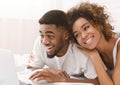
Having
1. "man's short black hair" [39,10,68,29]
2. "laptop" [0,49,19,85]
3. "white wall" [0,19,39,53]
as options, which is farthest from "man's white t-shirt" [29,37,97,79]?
"white wall" [0,19,39,53]

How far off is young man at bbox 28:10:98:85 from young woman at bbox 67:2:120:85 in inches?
1.6

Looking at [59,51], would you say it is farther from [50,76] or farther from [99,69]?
Answer: [50,76]

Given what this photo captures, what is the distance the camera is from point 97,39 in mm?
1265

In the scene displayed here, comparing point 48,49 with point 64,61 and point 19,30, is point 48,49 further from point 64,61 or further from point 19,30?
point 19,30

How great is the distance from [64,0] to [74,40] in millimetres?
1011

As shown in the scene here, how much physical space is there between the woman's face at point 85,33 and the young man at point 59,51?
0.22 ft

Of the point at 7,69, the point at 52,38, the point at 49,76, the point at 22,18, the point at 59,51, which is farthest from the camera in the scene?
the point at 22,18

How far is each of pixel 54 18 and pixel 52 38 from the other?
11 centimetres

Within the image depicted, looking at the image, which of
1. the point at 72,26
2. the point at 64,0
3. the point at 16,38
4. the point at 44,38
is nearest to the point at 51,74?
the point at 44,38

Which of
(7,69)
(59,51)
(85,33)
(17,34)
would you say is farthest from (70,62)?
(17,34)

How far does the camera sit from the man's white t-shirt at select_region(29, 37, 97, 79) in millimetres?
1241

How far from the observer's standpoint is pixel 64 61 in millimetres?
1301

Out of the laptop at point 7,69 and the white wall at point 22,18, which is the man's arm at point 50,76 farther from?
the white wall at point 22,18

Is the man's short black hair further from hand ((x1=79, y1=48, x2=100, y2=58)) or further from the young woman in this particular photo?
hand ((x1=79, y1=48, x2=100, y2=58))
